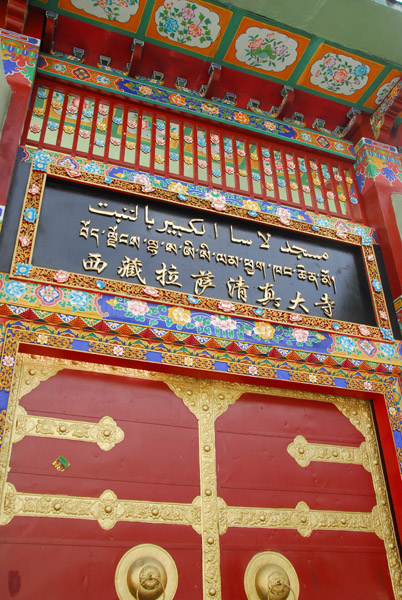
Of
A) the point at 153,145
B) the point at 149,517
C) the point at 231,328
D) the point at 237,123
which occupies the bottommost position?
the point at 149,517

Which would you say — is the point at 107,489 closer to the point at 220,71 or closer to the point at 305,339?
the point at 305,339

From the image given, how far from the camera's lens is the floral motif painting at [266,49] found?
20.2 ft

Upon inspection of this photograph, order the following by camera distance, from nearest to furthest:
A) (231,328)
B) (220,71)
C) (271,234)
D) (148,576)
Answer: (148,576) < (231,328) < (271,234) < (220,71)

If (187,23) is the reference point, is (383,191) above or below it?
below

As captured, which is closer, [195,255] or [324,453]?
[324,453]

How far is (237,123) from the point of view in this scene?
644cm

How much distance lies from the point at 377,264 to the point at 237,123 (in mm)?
2300

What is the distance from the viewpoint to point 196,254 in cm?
529

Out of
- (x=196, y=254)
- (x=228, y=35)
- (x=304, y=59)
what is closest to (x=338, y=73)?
(x=304, y=59)

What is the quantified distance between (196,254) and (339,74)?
312 cm

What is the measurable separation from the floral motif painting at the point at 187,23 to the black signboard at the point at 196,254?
2.12 metres

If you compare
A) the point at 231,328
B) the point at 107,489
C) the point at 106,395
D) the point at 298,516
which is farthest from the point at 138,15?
the point at 298,516

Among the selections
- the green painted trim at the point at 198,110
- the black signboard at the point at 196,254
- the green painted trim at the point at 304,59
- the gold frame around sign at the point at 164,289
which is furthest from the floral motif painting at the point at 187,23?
the black signboard at the point at 196,254

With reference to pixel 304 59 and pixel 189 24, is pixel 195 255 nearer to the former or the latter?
pixel 189 24
